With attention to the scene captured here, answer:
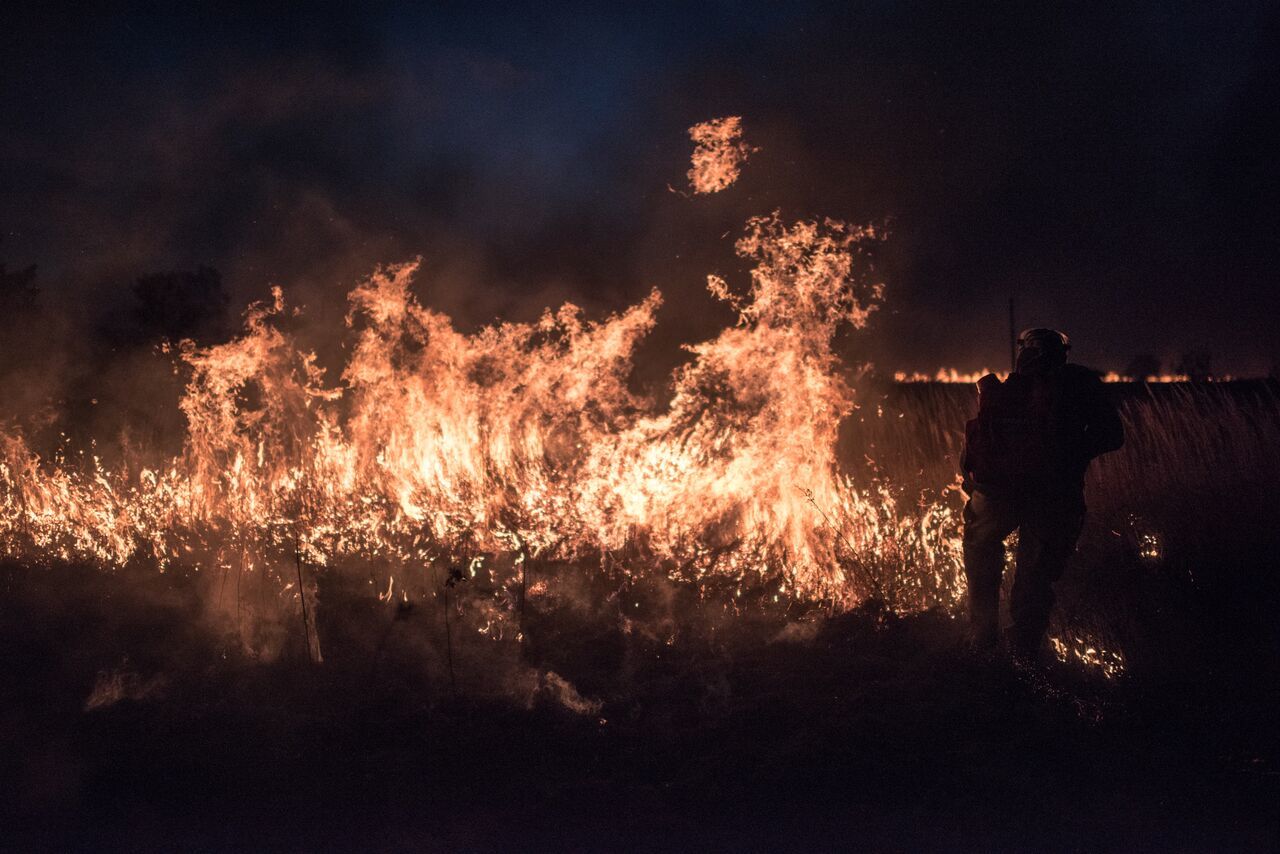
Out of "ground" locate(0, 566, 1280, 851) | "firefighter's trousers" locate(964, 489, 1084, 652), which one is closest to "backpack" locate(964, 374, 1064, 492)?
"firefighter's trousers" locate(964, 489, 1084, 652)

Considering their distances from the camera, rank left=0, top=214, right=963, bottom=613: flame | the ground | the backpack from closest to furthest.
Result: the ground
the backpack
left=0, top=214, right=963, bottom=613: flame

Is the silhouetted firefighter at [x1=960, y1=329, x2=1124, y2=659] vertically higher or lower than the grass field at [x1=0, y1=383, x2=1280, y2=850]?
higher

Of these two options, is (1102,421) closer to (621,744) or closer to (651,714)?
(651,714)

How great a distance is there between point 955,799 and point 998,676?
1182mm

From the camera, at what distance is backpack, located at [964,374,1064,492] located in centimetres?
471

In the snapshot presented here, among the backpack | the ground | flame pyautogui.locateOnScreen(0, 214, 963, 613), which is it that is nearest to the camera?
the ground

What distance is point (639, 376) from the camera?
7305mm

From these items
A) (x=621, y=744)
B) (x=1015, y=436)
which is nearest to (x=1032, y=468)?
(x=1015, y=436)

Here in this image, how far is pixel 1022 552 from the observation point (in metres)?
4.89

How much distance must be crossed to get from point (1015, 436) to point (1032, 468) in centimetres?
19

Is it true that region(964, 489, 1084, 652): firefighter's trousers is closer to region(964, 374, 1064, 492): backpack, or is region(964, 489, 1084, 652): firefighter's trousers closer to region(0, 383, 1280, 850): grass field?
region(964, 374, 1064, 492): backpack

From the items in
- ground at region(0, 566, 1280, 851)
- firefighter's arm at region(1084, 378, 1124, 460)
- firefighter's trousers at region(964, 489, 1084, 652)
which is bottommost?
ground at region(0, 566, 1280, 851)

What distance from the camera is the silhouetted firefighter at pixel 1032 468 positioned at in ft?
15.5

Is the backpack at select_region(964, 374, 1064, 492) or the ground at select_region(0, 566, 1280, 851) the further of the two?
the backpack at select_region(964, 374, 1064, 492)
